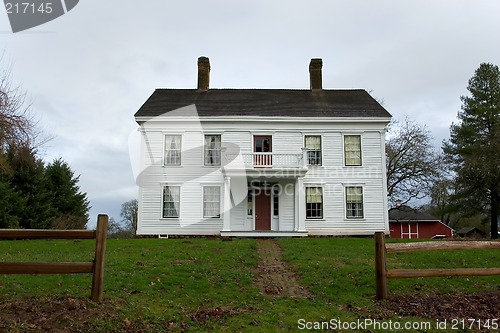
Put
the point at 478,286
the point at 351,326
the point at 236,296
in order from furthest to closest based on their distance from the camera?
the point at 478,286
the point at 236,296
the point at 351,326

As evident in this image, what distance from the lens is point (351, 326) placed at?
707 centimetres

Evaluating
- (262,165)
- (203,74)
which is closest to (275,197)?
(262,165)

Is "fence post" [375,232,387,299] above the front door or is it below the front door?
below

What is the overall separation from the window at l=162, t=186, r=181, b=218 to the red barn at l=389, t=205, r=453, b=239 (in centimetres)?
2739

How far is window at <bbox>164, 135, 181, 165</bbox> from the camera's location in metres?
24.2

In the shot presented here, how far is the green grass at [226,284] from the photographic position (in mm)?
7336

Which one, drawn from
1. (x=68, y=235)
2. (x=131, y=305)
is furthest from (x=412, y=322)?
(x=68, y=235)

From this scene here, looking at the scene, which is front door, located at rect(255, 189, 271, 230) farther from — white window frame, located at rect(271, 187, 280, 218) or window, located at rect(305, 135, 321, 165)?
window, located at rect(305, 135, 321, 165)

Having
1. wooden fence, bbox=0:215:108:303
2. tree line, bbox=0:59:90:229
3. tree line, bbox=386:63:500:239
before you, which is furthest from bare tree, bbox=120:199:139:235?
wooden fence, bbox=0:215:108:303

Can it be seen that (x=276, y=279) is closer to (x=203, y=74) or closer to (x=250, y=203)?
(x=250, y=203)

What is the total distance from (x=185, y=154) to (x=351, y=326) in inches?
715

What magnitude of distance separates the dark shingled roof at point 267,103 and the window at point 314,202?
417 cm

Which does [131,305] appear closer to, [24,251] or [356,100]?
[24,251]

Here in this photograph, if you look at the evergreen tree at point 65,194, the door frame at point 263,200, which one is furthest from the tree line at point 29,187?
the door frame at point 263,200
